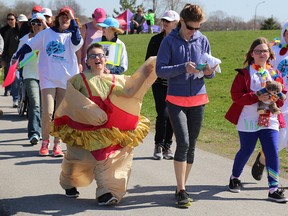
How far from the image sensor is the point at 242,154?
6824mm

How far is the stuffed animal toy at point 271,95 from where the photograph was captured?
21.1 ft

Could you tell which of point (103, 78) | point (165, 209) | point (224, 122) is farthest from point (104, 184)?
point (224, 122)

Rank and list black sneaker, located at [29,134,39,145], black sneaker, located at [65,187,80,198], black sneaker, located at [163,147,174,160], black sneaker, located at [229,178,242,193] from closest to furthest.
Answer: black sneaker, located at [65,187,80,198], black sneaker, located at [229,178,242,193], black sneaker, located at [163,147,174,160], black sneaker, located at [29,134,39,145]

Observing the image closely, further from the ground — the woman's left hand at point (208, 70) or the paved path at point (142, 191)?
the woman's left hand at point (208, 70)

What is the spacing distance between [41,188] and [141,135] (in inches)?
52.3

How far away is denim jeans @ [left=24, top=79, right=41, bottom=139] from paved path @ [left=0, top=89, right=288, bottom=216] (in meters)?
0.60

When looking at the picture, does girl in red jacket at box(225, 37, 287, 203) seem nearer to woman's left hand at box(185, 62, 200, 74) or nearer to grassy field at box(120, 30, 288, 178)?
woman's left hand at box(185, 62, 200, 74)

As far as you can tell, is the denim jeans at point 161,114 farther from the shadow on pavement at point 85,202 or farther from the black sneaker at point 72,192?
the black sneaker at point 72,192

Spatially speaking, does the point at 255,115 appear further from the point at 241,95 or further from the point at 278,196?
the point at 278,196

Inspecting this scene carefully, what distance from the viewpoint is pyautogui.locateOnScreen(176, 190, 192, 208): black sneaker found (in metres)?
6.14

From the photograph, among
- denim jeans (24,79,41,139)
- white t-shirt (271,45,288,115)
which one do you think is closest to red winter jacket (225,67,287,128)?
white t-shirt (271,45,288,115)

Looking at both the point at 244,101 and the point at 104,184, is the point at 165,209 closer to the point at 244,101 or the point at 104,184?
the point at 104,184

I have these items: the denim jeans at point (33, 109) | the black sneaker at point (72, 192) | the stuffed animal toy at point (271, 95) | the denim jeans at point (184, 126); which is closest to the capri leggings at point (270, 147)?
the stuffed animal toy at point (271, 95)

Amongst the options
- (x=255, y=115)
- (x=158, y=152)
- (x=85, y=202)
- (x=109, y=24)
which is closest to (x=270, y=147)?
(x=255, y=115)
